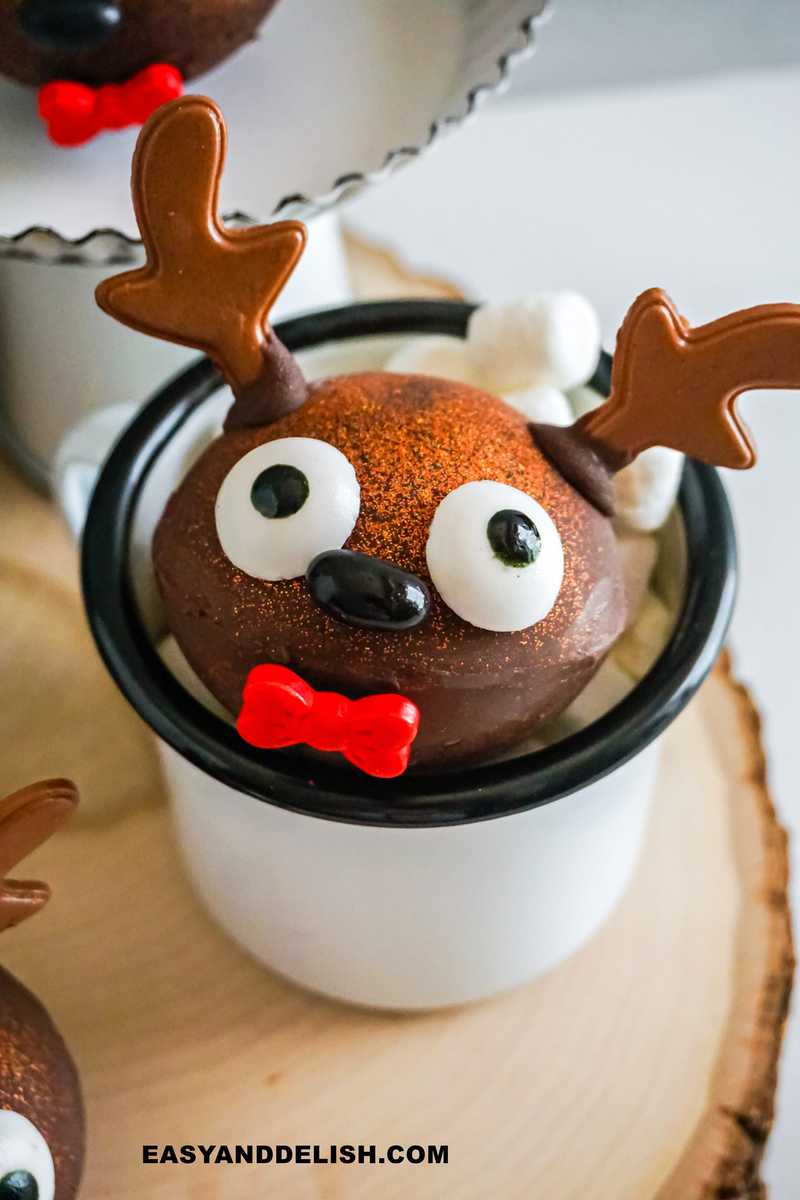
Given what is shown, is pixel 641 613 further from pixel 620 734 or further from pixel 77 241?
pixel 77 241

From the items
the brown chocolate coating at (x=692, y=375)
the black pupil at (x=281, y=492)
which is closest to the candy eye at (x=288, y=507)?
the black pupil at (x=281, y=492)

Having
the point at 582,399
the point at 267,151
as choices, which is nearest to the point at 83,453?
the point at 267,151

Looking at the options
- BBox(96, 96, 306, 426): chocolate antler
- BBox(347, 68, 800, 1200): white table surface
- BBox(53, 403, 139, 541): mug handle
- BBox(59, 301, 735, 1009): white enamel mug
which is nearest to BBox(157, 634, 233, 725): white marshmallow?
BBox(59, 301, 735, 1009): white enamel mug

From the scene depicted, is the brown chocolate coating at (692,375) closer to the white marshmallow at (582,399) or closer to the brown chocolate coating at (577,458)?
the brown chocolate coating at (577,458)

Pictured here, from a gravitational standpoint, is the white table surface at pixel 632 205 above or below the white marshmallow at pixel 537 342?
above

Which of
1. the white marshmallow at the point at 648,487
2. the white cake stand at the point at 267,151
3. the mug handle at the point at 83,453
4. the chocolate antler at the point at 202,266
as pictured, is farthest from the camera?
the mug handle at the point at 83,453

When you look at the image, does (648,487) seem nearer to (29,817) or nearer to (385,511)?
(385,511)
